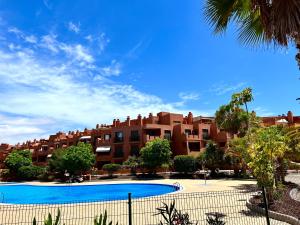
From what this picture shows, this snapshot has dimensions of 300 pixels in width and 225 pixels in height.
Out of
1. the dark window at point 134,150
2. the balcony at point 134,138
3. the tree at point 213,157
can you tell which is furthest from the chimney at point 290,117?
the dark window at point 134,150

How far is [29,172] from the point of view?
49.5 meters

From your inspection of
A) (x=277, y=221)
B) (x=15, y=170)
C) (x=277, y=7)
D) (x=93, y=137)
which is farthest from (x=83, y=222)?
(x=93, y=137)

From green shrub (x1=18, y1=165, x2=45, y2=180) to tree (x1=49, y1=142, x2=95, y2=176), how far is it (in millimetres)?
4690

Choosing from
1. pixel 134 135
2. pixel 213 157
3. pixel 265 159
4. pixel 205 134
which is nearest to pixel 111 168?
pixel 134 135

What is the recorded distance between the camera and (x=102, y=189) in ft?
117

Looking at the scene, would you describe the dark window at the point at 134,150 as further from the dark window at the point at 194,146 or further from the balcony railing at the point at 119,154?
the dark window at the point at 194,146

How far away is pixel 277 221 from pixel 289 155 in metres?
11.9

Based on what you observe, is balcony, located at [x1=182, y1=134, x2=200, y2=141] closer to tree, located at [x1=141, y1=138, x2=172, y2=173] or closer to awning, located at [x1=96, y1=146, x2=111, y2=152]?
tree, located at [x1=141, y1=138, x2=172, y2=173]

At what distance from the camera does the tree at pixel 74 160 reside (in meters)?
44.1

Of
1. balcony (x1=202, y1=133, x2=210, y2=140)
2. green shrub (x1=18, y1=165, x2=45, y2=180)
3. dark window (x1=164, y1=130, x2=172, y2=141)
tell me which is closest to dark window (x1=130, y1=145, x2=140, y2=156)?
dark window (x1=164, y1=130, x2=172, y2=141)

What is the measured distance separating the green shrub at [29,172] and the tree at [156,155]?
16.8m

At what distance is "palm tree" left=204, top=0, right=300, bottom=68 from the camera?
5.94m

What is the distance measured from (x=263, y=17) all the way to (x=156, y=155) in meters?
38.5

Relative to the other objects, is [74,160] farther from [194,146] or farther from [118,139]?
[194,146]
